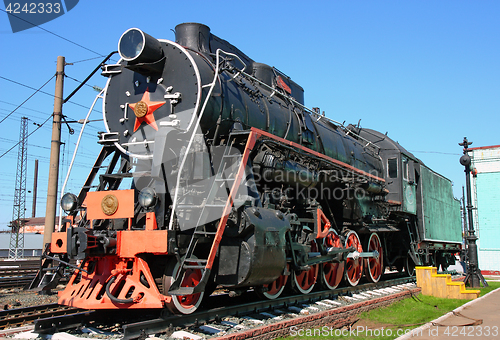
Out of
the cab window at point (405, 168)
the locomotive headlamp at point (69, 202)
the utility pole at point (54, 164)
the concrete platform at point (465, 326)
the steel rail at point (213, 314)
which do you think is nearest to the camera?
the steel rail at point (213, 314)

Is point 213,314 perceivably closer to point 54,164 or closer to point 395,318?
point 395,318

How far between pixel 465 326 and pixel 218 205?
13.9 ft

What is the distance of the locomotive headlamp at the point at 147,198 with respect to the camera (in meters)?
5.56

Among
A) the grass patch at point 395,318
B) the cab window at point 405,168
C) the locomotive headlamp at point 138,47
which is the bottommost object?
the grass patch at point 395,318

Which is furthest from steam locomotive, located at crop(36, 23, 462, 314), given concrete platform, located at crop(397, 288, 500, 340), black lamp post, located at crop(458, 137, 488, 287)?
black lamp post, located at crop(458, 137, 488, 287)

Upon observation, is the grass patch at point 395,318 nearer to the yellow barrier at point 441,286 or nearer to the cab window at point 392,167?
the yellow barrier at point 441,286

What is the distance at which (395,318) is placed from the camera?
299 inches

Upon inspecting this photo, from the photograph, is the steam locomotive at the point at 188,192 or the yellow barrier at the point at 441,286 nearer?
the steam locomotive at the point at 188,192

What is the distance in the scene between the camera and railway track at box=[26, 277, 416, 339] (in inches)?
211

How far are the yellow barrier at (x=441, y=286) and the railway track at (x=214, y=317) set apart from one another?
2984 millimetres

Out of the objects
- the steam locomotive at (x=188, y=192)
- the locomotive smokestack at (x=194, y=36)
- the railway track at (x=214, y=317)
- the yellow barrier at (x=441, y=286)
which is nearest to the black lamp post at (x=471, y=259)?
the yellow barrier at (x=441, y=286)

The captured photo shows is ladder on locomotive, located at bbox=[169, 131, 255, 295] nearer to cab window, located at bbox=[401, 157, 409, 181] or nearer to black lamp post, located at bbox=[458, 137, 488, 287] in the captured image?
cab window, located at bbox=[401, 157, 409, 181]

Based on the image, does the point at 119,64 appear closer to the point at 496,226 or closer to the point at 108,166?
the point at 108,166

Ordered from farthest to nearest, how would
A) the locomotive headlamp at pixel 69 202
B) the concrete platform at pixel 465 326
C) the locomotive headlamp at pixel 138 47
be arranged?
the locomotive headlamp at pixel 69 202
the locomotive headlamp at pixel 138 47
the concrete platform at pixel 465 326
